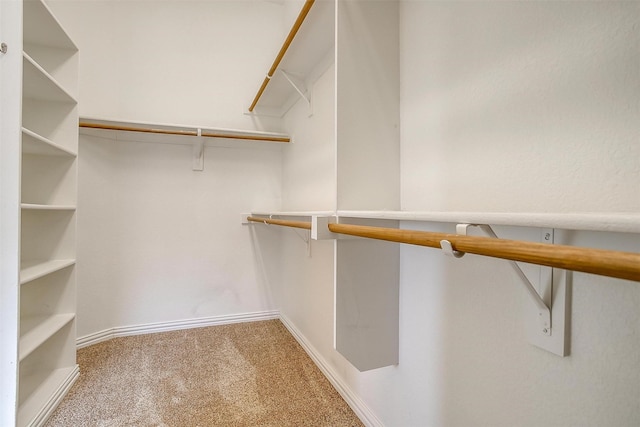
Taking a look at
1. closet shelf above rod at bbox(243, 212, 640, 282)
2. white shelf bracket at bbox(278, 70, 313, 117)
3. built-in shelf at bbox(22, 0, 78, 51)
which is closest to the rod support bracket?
closet shelf above rod at bbox(243, 212, 640, 282)

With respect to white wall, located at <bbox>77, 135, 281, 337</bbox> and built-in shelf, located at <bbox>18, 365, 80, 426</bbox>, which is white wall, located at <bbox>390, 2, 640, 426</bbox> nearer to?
built-in shelf, located at <bbox>18, 365, 80, 426</bbox>

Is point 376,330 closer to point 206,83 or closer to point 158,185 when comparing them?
point 158,185

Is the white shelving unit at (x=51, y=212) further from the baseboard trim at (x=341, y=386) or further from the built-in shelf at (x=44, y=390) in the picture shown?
the baseboard trim at (x=341, y=386)

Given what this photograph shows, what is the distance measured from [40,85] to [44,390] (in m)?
1.53

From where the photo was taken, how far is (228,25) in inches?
96.9

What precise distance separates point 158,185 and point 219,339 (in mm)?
1275

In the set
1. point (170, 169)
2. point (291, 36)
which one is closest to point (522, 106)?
point (291, 36)

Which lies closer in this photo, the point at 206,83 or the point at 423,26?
the point at 423,26

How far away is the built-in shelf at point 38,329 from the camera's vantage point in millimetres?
1355

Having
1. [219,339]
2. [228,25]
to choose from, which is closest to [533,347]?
[219,339]

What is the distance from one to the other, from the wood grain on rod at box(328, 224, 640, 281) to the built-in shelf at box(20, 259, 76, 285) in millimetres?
1655

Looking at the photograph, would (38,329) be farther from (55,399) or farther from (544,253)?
(544,253)

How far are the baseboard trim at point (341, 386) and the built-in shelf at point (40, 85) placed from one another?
6.66 feet

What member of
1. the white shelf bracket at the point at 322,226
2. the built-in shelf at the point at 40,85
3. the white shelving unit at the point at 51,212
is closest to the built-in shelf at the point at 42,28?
the white shelving unit at the point at 51,212
